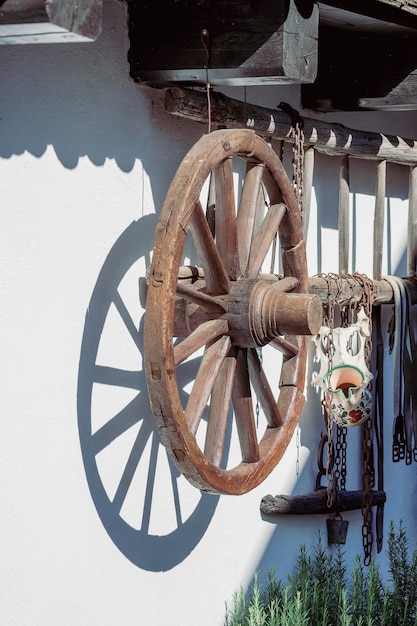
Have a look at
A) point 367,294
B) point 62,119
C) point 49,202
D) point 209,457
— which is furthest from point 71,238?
point 367,294

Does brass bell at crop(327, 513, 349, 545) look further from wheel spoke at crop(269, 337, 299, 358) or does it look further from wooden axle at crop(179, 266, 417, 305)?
wheel spoke at crop(269, 337, 299, 358)

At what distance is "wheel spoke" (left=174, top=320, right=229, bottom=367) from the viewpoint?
3139 mm

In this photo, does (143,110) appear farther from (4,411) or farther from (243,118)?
(4,411)

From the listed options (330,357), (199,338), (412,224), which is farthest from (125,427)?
(412,224)

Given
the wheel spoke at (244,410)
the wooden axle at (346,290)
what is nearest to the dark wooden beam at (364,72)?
the wooden axle at (346,290)

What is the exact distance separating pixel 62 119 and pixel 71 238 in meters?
0.37

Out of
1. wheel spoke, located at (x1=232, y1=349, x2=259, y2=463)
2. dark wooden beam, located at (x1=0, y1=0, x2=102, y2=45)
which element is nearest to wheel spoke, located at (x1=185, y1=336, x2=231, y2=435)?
wheel spoke, located at (x1=232, y1=349, x2=259, y2=463)

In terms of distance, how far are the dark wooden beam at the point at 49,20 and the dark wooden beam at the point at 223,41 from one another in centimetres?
105

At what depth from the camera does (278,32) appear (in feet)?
11.3

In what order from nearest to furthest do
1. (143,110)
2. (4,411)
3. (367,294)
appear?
(4,411) → (143,110) → (367,294)

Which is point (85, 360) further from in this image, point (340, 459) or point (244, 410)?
point (340, 459)

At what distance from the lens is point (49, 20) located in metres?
2.29

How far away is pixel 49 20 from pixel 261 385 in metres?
1.62

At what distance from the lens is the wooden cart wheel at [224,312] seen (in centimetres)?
300
